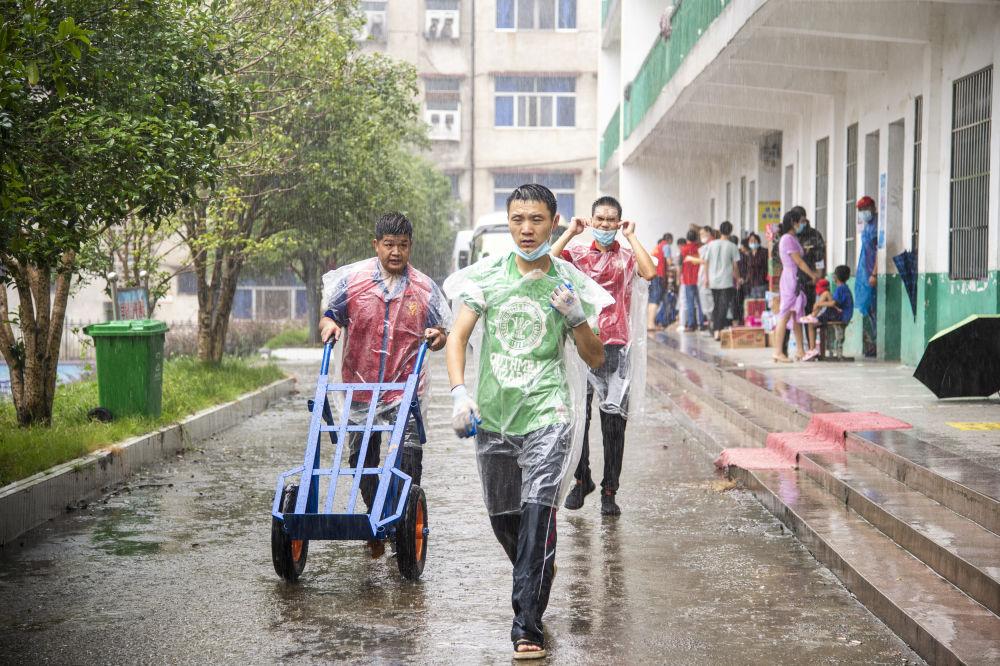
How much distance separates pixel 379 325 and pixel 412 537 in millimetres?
1160

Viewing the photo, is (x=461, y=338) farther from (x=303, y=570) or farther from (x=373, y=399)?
(x=303, y=570)

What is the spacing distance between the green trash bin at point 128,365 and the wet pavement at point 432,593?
8.01 ft

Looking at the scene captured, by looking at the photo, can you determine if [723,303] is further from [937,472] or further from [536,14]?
[536,14]

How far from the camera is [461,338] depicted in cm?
536

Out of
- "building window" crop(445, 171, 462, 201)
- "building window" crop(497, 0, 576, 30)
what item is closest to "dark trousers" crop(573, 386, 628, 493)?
"building window" crop(445, 171, 462, 201)

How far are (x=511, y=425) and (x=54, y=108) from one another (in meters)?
4.68

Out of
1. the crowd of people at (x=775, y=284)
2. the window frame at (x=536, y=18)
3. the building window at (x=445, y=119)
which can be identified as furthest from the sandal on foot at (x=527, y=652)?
the window frame at (x=536, y=18)

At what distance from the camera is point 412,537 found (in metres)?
6.27

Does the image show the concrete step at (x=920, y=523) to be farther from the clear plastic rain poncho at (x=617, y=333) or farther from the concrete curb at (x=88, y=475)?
the concrete curb at (x=88, y=475)

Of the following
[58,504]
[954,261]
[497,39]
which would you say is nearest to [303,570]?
[58,504]

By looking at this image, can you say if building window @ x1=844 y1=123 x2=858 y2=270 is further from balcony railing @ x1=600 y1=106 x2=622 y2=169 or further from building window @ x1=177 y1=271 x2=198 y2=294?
building window @ x1=177 y1=271 x2=198 y2=294

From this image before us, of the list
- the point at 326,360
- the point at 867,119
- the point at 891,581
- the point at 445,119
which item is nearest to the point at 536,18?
the point at 445,119

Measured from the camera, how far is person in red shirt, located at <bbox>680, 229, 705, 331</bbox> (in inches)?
925

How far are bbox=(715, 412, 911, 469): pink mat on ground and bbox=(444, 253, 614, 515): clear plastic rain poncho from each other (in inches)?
167
